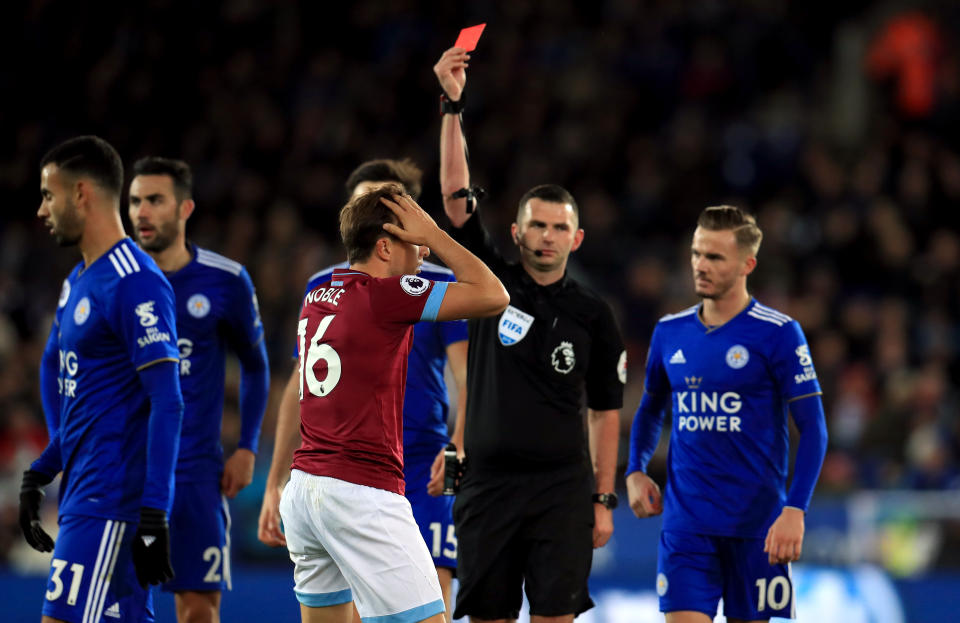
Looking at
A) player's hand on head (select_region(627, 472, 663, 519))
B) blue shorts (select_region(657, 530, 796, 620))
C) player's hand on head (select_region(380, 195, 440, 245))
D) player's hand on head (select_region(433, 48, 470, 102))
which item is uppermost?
player's hand on head (select_region(433, 48, 470, 102))

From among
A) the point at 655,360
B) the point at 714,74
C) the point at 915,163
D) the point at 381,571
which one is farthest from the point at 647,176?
the point at 381,571

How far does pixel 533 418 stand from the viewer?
17.6ft

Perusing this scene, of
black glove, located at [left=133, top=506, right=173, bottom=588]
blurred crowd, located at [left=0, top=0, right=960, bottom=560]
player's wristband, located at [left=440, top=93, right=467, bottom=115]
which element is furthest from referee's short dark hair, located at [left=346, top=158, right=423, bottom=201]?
blurred crowd, located at [left=0, top=0, right=960, bottom=560]

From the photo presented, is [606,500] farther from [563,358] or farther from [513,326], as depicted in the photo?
[513,326]

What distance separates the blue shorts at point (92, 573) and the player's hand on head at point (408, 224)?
4.89 feet

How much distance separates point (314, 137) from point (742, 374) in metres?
9.80

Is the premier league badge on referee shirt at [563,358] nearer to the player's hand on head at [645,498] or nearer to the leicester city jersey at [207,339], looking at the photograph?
the player's hand on head at [645,498]

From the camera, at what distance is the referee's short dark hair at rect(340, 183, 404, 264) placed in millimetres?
4383

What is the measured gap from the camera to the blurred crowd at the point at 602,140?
11.9 m

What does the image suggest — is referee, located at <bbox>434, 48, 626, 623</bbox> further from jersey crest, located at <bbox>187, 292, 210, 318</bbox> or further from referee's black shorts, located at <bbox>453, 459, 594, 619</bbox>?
jersey crest, located at <bbox>187, 292, 210, 318</bbox>

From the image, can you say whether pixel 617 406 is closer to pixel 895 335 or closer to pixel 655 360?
pixel 655 360

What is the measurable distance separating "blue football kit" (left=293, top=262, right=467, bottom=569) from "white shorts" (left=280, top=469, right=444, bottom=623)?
132 centimetres

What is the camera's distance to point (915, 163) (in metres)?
13.2

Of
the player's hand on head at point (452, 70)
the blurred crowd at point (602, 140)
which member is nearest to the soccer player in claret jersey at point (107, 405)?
the player's hand on head at point (452, 70)
